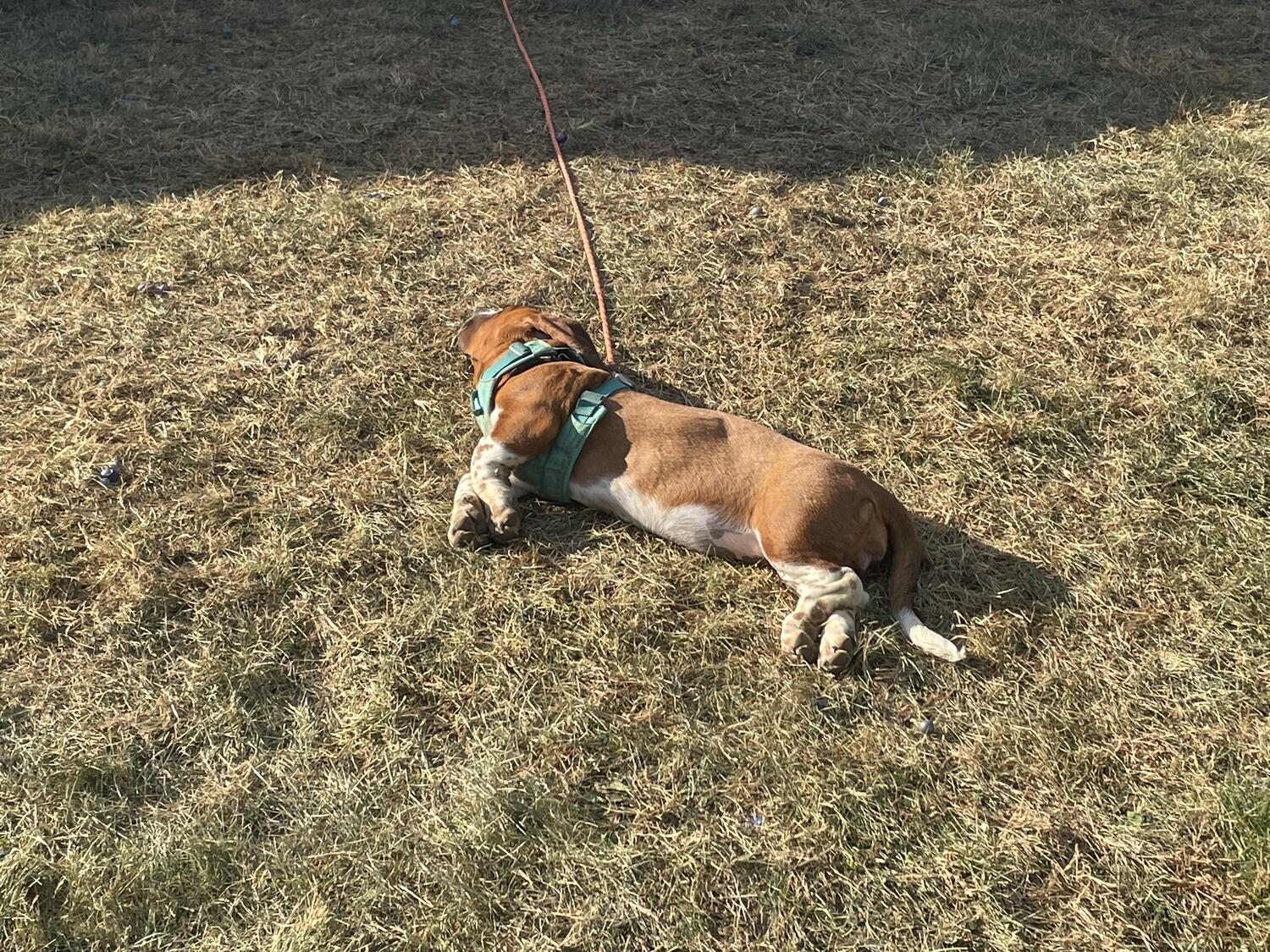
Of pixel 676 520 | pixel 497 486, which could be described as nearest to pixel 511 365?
pixel 497 486

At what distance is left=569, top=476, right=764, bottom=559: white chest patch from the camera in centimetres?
326

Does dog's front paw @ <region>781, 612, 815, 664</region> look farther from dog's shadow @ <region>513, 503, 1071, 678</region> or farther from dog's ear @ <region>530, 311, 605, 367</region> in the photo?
dog's ear @ <region>530, 311, 605, 367</region>

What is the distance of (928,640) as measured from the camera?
3.06 m

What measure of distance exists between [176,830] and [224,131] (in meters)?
4.18

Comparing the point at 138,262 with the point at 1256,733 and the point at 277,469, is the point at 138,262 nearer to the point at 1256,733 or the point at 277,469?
the point at 277,469

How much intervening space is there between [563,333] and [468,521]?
84cm

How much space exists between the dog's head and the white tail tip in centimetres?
145

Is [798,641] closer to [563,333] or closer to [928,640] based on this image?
[928,640]

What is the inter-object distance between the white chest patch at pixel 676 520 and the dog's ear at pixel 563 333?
1.84 feet

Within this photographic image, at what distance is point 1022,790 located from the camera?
109 inches

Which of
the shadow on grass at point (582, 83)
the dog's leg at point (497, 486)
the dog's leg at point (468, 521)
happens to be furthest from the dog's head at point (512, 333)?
the shadow on grass at point (582, 83)

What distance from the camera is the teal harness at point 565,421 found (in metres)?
3.36

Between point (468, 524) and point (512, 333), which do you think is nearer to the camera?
point (468, 524)

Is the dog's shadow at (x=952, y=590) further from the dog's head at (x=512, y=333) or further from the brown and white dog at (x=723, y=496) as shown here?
the dog's head at (x=512, y=333)
